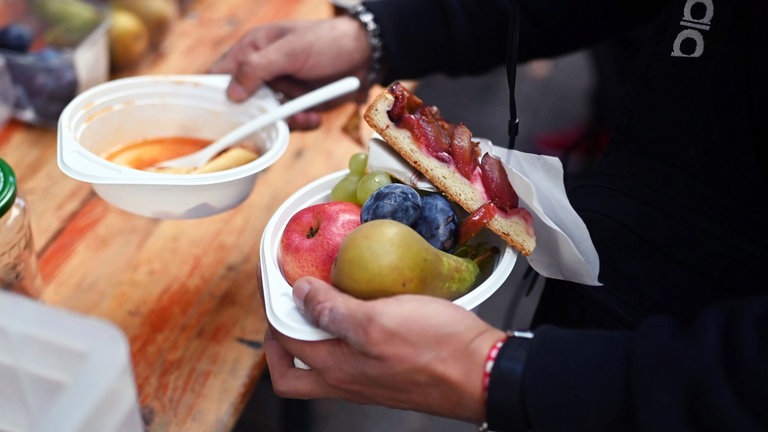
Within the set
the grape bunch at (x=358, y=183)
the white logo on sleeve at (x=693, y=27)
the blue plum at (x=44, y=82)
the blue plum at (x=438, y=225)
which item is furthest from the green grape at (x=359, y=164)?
the blue plum at (x=44, y=82)

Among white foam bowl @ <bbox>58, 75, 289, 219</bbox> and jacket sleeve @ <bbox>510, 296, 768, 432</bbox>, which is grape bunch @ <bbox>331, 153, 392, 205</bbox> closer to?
white foam bowl @ <bbox>58, 75, 289, 219</bbox>

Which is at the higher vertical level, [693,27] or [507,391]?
[693,27]

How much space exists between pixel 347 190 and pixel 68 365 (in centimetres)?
38

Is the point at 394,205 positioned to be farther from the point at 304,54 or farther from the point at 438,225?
the point at 304,54

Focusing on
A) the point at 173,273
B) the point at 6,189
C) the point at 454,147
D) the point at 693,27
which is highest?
the point at 693,27

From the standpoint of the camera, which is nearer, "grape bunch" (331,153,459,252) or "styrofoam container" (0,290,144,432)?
"styrofoam container" (0,290,144,432)

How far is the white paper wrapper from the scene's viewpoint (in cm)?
73

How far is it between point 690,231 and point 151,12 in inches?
36.5

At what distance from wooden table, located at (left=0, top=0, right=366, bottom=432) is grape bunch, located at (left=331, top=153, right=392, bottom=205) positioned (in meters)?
0.15

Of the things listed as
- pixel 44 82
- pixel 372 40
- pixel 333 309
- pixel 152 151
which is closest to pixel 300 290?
pixel 333 309

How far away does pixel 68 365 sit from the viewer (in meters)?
0.45

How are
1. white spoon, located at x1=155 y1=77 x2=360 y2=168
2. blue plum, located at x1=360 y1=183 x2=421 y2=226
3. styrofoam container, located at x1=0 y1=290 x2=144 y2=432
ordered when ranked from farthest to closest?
white spoon, located at x1=155 y1=77 x2=360 y2=168 < blue plum, located at x1=360 y1=183 x2=421 y2=226 < styrofoam container, located at x1=0 y1=290 x2=144 y2=432

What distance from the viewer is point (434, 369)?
2.11 ft

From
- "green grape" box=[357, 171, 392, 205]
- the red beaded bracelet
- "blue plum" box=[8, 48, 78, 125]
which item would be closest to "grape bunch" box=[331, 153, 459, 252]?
"green grape" box=[357, 171, 392, 205]
